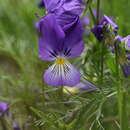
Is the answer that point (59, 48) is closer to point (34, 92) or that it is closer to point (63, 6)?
point (63, 6)

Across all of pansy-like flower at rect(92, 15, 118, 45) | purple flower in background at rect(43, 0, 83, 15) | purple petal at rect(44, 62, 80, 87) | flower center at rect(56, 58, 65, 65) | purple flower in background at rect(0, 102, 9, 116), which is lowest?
purple flower in background at rect(0, 102, 9, 116)

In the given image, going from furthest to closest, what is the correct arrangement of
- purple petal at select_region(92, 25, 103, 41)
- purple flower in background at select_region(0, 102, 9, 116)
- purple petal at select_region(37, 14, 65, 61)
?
1. purple flower in background at select_region(0, 102, 9, 116)
2. purple petal at select_region(92, 25, 103, 41)
3. purple petal at select_region(37, 14, 65, 61)

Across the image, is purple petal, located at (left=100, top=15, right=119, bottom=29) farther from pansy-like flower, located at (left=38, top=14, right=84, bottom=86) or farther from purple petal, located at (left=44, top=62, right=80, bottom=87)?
purple petal, located at (left=44, top=62, right=80, bottom=87)

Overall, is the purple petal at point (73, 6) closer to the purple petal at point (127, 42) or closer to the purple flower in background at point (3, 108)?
the purple petal at point (127, 42)

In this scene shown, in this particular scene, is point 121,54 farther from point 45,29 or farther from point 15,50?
point 15,50

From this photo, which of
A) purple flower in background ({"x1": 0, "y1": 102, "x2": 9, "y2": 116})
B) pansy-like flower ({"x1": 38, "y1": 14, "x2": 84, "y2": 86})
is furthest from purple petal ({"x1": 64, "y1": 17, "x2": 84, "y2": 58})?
purple flower in background ({"x1": 0, "y1": 102, "x2": 9, "y2": 116})

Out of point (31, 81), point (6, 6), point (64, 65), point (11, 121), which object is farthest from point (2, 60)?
point (64, 65)
